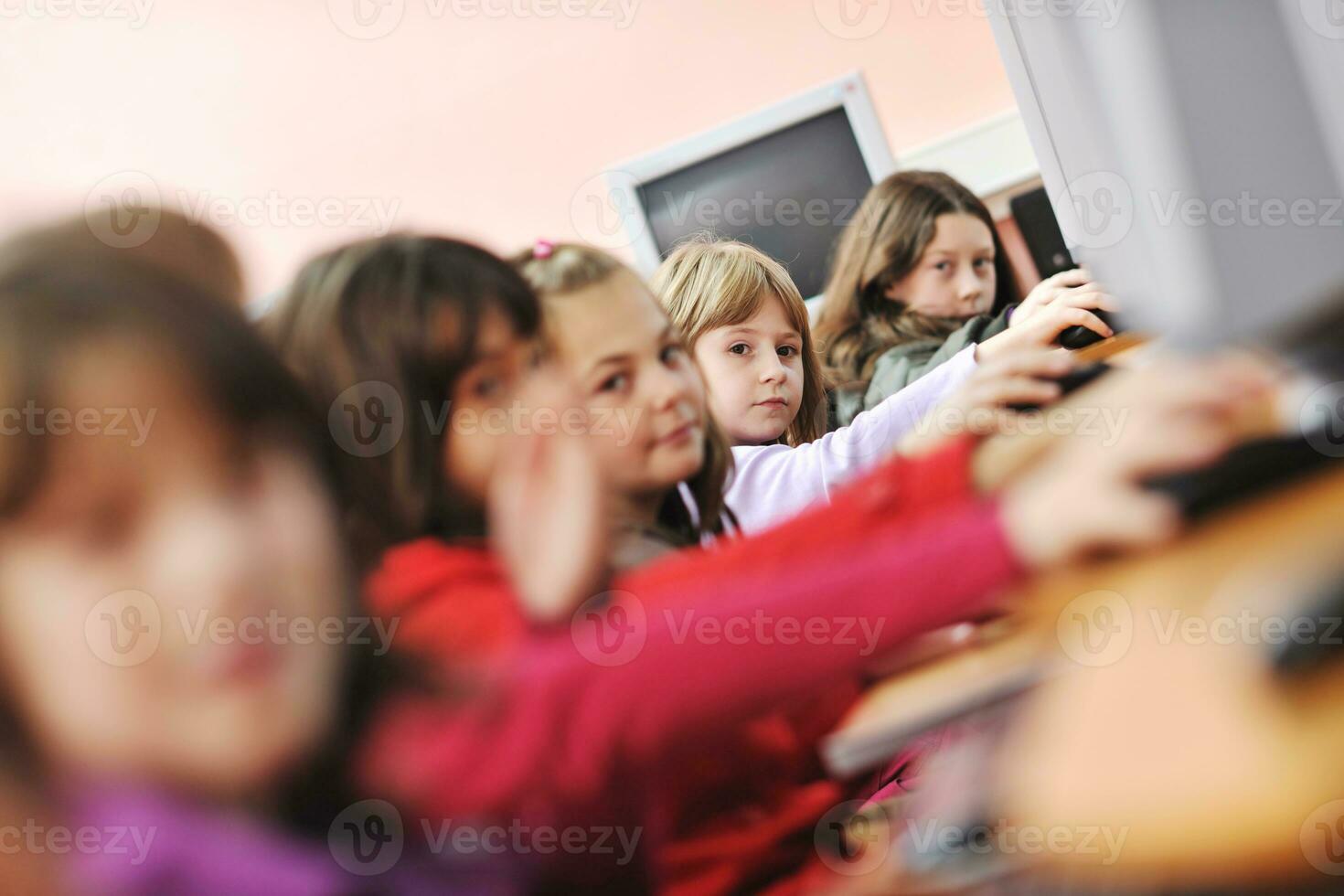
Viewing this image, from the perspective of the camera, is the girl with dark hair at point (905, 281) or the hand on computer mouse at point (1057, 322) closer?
the hand on computer mouse at point (1057, 322)

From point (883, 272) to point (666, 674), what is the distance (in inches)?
36.5

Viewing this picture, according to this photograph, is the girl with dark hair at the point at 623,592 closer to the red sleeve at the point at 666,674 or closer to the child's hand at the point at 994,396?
the red sleeve at the point at 666,674

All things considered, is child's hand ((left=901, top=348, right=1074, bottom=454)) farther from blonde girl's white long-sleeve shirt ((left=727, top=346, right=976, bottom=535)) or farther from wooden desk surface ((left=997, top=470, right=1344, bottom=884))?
wooden desk surface ((left=997, top=470, right=1344, bottom=884))

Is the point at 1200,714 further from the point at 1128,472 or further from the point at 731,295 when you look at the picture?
the point at 731,295

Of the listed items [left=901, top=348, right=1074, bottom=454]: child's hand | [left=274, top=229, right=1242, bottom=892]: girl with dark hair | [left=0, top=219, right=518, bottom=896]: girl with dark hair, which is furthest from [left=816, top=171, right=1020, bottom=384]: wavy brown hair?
[left=0, top=219, right=518, bottom=896]: girl with dark hair

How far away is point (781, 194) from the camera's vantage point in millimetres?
1688

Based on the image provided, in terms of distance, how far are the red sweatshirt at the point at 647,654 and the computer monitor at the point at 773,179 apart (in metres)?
1.19

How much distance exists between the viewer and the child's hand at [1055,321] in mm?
747

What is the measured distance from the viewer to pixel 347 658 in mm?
430

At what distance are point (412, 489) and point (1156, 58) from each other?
640 mm

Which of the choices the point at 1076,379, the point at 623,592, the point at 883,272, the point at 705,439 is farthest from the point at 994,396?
the point at 883,272

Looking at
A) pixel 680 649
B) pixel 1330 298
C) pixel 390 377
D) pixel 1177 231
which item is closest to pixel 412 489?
pixel 390 377

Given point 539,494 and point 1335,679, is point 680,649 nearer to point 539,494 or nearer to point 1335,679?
point 539,494

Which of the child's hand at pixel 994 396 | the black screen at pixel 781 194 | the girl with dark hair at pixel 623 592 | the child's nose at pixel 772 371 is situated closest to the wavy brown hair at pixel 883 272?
the black screen at pixel 781 194
